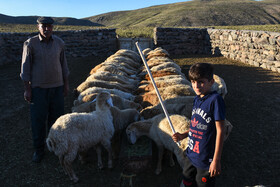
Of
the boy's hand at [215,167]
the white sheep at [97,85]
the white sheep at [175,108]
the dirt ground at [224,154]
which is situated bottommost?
the dirt ground at [224,154]

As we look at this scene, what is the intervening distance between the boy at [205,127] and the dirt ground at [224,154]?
4.67 ft

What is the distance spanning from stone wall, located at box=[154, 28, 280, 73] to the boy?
31.3 ft

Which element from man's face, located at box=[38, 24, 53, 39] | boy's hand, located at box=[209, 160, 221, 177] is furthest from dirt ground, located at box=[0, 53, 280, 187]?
man's face, located at box=[38, 24, 53, 39]

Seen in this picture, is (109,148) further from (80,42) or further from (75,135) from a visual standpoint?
(80,42)

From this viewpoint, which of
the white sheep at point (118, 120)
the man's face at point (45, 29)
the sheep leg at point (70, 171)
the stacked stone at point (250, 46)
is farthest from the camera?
the stacked stone at point (250, 46)

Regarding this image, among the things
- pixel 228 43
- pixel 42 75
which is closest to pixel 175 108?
pixel 42 75

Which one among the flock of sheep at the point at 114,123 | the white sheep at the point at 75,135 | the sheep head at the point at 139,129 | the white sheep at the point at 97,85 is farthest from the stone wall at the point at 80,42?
the sheep head at the point at 139,129

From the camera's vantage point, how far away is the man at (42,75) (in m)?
4.07

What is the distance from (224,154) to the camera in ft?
14.7

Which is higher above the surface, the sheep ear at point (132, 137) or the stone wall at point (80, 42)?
the stone wall at point (80, 42)

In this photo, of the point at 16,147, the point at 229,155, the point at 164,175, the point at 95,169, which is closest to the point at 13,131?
the point at 16,147

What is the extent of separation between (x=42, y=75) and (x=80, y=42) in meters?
11.5

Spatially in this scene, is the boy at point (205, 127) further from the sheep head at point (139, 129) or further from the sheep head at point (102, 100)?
the sheep head at point (102, 100)

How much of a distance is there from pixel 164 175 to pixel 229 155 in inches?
57.3
